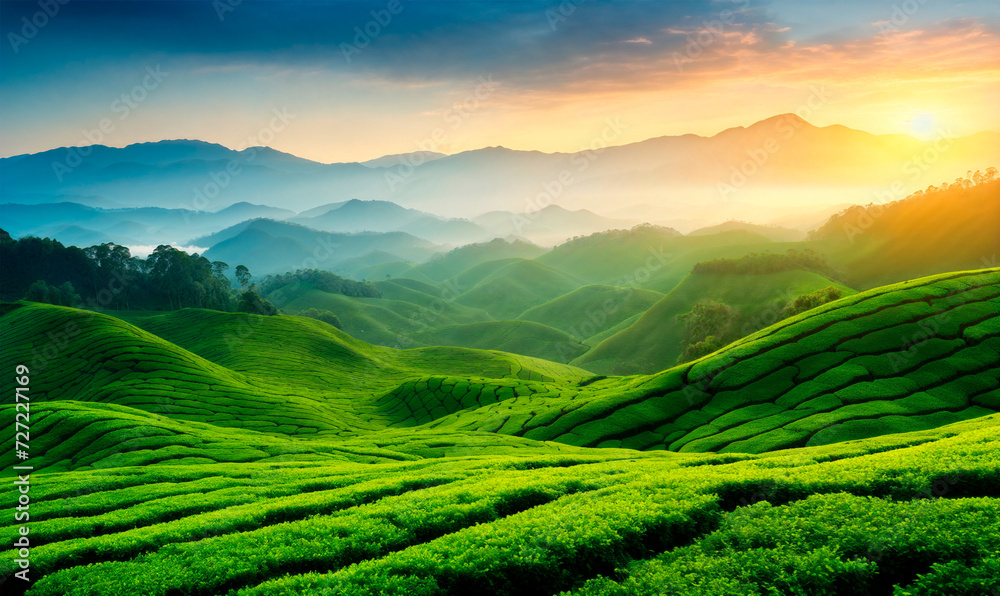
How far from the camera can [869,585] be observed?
997cm

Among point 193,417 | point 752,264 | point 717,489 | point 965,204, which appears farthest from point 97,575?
point 965,204

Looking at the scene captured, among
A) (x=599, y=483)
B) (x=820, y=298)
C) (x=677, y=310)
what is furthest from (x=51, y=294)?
(x=677, y=310)

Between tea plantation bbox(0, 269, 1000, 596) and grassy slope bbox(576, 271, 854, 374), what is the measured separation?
86625mm

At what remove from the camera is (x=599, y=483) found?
17.0 m

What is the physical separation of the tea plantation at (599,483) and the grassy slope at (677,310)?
8663 cm

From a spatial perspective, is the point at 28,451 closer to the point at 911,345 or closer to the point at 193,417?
the point at 193,417

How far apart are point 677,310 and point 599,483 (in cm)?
14486

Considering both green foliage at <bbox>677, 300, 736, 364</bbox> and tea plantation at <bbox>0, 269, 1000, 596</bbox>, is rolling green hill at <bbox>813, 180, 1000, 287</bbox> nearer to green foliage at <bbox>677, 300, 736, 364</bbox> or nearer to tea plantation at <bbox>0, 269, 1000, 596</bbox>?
green foliage at <bbox>677, 300, 736, 364</bbox>

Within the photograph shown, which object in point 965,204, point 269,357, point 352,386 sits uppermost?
point 965,204

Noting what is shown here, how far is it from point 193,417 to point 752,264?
160774 millimetres

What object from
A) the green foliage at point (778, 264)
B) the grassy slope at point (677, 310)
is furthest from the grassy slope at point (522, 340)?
the green foliage at point (778, 264)

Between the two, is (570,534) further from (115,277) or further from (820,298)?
(115,277)

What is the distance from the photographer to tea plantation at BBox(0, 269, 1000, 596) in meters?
10.8

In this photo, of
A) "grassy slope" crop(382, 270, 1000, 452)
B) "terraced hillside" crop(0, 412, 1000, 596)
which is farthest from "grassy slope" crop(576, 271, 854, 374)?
"terraced hillside" crop(0, 412, 1000, 596)
